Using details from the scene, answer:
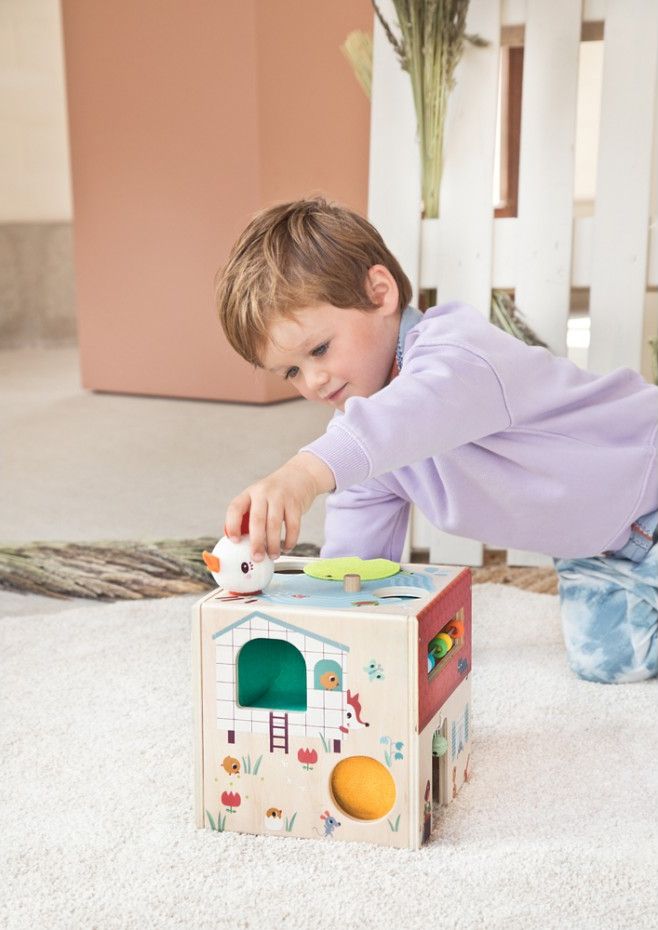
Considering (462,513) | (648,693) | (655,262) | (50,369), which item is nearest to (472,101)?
(655,262)

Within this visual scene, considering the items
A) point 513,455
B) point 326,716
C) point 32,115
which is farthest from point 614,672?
point 32,115

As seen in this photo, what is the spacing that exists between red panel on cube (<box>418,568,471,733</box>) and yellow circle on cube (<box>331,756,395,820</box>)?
0.06 m

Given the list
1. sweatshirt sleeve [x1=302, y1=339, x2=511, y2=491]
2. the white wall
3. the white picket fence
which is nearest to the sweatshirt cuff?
sweatshirt sleeve [x1=302, y1=339, x2=511, y2=491]

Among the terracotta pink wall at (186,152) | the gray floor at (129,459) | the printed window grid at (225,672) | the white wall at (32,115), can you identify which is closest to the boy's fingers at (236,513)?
the printed window grid at (225,672)

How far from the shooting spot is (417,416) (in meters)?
0.97

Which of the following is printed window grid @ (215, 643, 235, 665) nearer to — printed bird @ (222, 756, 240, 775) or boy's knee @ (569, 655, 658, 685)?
printed bird @ (222, 756, 240, 775)

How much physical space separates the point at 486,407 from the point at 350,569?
210mm

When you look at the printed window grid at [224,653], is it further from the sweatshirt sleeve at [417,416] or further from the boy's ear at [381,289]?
the boy's ear at [381,289]

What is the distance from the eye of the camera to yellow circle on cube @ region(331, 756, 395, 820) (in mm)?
915

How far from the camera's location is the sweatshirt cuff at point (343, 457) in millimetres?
918

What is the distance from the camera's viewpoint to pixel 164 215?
342cm

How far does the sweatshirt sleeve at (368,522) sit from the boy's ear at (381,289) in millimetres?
249

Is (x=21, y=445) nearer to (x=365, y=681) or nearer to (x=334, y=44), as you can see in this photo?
(x=334, y=44)

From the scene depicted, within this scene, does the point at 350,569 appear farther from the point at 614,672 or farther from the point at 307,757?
the point at 614,672
